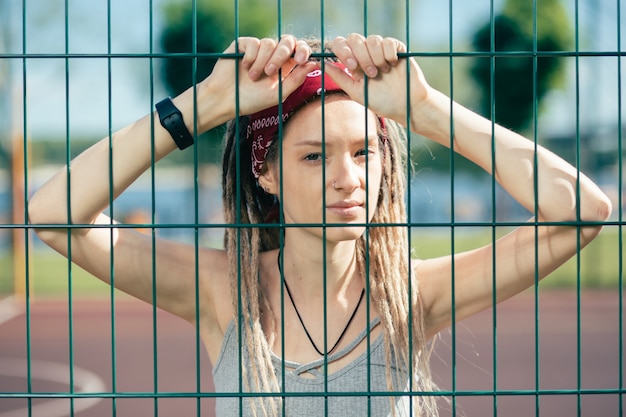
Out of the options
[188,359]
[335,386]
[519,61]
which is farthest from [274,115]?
[519,61]

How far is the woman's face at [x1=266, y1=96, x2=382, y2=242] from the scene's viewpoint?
1.76m

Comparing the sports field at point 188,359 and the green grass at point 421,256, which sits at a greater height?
the green grass at point 421,256

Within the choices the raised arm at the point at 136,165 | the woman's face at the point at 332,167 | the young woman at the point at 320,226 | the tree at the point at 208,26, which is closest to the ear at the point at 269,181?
A: the young woman at the point at 320,226

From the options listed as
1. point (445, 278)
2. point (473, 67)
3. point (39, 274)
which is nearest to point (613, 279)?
point (473, 67)

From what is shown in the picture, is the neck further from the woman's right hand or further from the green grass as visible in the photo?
the green grass

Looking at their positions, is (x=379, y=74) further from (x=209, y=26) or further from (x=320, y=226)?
(x=209, y=26)

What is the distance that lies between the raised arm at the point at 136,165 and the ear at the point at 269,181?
11.1 inches

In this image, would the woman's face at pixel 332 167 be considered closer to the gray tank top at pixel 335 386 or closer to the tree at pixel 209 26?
the gray tank top at pixel 335 386

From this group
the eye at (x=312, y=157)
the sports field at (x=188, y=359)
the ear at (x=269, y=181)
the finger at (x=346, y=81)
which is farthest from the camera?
the sports field at (x=188, y=359)

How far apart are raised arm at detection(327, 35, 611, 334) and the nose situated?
0.13 metres

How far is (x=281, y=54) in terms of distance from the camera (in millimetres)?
1648

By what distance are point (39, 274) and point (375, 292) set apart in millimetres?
19353

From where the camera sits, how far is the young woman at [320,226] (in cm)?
171

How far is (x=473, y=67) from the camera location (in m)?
19.5
